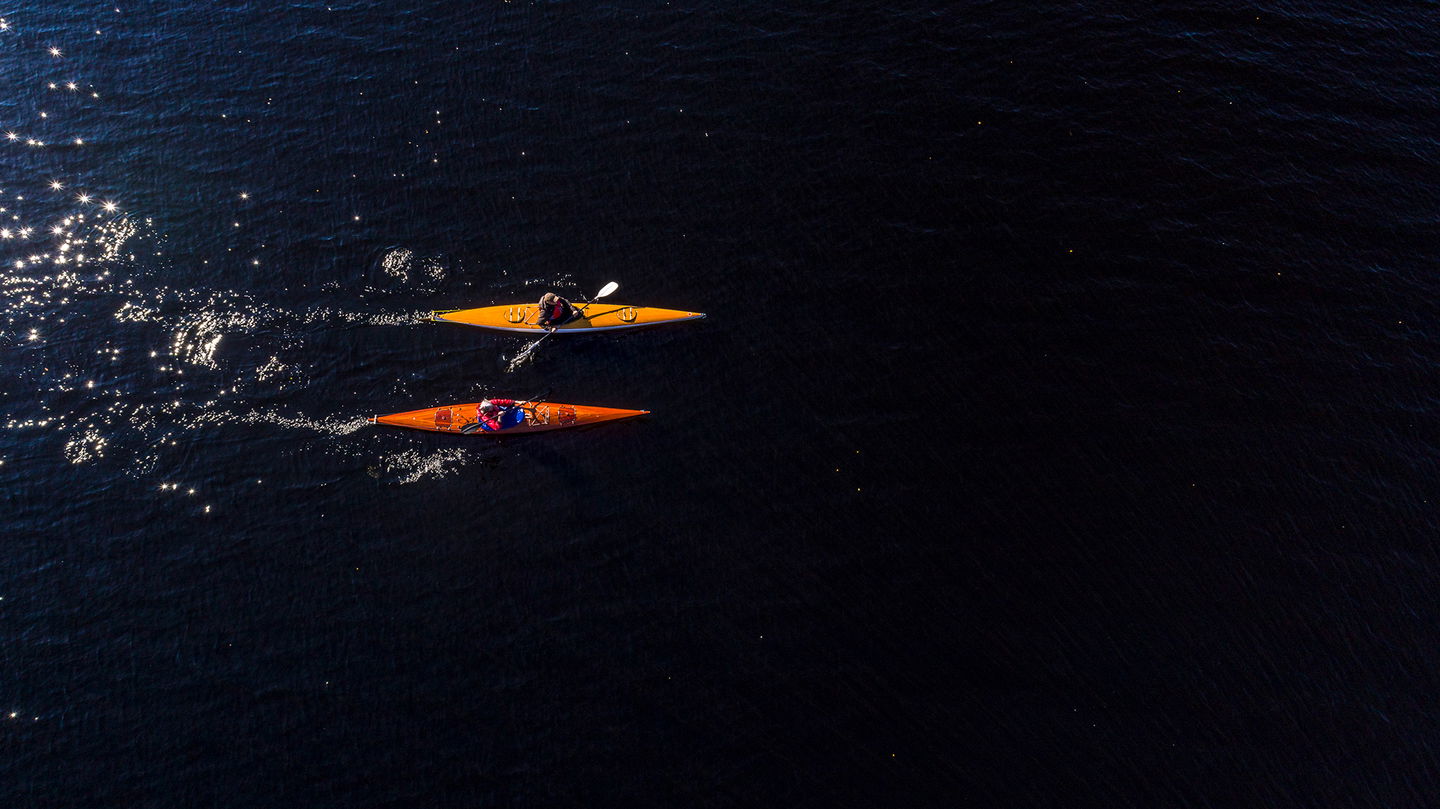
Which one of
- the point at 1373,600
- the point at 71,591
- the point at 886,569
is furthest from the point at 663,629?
the point at 1373,600

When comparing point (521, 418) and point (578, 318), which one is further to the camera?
point (578, 318)

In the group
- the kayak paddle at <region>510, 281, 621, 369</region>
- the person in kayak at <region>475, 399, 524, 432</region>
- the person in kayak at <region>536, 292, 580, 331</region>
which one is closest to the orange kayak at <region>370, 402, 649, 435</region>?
the person in kayak at <region>475, 399, 524, 432</region>

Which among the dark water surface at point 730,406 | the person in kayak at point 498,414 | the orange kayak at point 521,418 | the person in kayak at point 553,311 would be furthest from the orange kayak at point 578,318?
the person in kayak at point 498,414

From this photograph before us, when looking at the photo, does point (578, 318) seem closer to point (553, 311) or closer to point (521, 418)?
point (553, 311)

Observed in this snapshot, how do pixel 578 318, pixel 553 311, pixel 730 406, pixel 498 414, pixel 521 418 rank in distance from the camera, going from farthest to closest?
1. pixel 578 318
2. pixel 553 311
3. pixel 730 406
4. pixel 521 418
5. pixel 498 414

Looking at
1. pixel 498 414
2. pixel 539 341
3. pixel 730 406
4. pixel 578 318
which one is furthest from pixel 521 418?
pixel 730 406

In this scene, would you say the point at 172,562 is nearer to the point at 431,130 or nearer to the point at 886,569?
the point at 431,130

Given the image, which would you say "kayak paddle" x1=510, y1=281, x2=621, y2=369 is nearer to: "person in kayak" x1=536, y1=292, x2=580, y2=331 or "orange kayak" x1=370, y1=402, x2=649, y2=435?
"person in kayak" x1=536, y1=292, x2=580, y2=331
